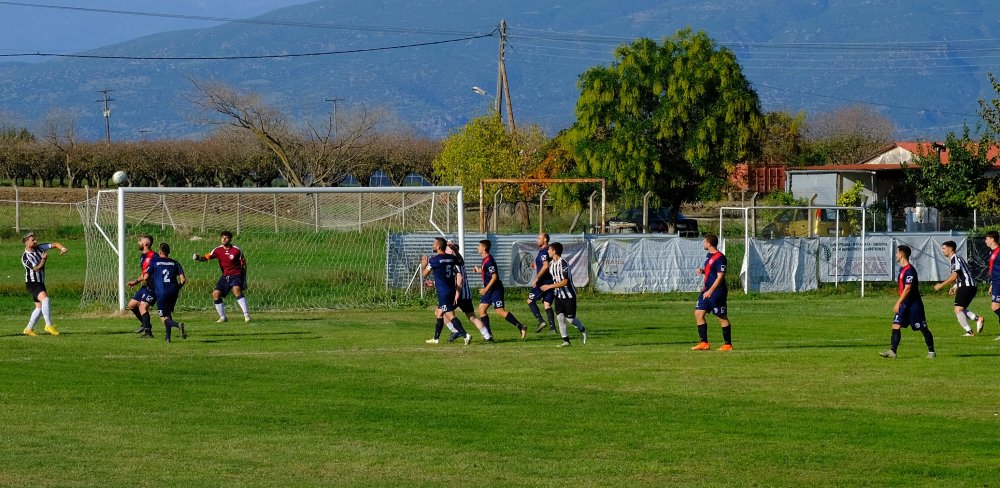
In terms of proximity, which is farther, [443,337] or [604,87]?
[604,87]

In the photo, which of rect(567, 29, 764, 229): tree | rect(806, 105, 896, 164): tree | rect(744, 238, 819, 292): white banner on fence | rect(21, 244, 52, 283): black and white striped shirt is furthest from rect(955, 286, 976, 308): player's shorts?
rect(806, 105, 896, 164): tree

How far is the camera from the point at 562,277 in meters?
21.7

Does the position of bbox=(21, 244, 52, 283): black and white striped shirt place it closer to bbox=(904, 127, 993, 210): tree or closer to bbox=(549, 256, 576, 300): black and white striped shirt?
bbox=(549, 256, 576, 300): black and white striped shirt

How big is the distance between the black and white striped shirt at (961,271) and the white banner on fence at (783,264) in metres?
12.1

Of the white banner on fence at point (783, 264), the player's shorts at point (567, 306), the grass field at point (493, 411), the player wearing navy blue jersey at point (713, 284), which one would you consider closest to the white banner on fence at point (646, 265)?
the white banner on fence at point (783, 264)

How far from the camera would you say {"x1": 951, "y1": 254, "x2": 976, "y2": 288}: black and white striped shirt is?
23.3 meters

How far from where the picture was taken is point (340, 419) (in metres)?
14.1

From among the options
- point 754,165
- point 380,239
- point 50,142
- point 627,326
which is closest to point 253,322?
point 627,326

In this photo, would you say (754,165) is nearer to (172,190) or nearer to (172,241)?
(172,241)

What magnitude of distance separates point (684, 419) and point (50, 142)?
284ft

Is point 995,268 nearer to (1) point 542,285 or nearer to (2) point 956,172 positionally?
(1) point 542,285

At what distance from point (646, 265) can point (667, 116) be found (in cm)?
2015

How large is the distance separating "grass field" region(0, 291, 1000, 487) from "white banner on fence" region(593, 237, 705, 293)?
11163 mm

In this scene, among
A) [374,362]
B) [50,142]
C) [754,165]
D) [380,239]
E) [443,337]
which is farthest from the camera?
[50,142]
